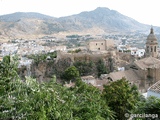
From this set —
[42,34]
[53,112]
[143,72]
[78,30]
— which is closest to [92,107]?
[53,112]

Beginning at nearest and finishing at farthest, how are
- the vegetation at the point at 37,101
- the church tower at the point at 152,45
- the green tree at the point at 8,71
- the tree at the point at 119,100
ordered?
the vegetation at the point at 37,101
the green tree at the point at 8,71
the tree at the point at 119,100
the church tower at the point at 152,45

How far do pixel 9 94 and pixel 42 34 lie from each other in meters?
131

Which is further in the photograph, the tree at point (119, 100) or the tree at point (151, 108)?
the tree at point (119, 100)

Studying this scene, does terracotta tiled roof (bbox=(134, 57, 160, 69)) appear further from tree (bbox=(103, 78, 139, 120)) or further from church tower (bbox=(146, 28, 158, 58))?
tree (bbox=(103, 78, 139, 120))

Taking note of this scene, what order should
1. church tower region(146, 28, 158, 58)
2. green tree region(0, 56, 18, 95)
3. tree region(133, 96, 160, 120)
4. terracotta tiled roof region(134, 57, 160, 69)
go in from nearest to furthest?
1. green tree region(0, 56, 18, 95)
2. tree region(133, 96, 160, 120)
3. terracotta tiled roof region(134, 57, 160, 69)
4. church tower region(146, 28, 158, 58)

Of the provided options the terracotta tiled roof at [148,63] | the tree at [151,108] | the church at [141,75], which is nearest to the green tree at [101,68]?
the church at [141,75]

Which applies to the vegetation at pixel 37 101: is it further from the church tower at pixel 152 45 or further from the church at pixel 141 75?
the church tower at pixel 152 45

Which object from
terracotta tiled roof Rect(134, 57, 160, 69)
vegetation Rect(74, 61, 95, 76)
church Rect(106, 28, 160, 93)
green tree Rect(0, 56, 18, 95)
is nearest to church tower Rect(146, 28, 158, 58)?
terracotta tiled roof Rect(134, 57, 160, 69)

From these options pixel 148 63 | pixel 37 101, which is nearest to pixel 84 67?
pixel 148 63

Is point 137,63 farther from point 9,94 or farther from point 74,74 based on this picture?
point 9,94

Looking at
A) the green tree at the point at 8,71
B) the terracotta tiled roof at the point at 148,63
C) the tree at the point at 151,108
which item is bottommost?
the terracotta tiled roof at the point at 148,63

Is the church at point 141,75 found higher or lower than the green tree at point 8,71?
lower

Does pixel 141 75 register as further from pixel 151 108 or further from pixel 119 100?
pixel 151 108

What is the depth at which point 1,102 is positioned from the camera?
15.9 ft
